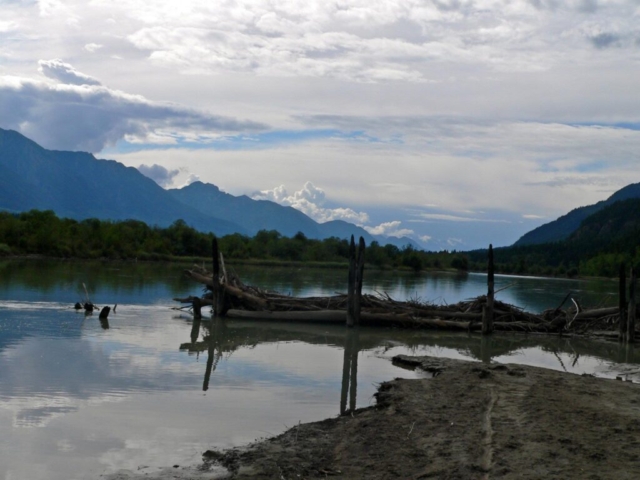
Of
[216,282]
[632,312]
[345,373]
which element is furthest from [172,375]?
[632,312]

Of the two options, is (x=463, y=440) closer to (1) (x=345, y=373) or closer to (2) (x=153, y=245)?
(1) (x=345, y=373)

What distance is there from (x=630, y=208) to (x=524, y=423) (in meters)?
173

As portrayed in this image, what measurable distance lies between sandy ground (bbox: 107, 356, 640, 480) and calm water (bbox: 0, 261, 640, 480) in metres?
0.68

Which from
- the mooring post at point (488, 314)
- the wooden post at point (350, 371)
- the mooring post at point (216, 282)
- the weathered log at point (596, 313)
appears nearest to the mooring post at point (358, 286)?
the wooden post at point (350, 371)

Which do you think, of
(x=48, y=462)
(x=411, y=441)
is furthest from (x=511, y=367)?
(x=48, y=462)

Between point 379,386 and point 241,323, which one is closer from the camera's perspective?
point 379,386

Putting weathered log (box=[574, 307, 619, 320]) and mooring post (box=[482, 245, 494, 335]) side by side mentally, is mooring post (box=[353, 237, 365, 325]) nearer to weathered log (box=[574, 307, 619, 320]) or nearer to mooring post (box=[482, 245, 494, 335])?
mooring post (box=[482, 245, 494, 335])

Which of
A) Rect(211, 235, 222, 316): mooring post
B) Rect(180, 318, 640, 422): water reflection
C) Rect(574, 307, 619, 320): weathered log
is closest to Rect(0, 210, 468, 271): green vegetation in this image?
Rect(211, 235, 222, 316): mooring post

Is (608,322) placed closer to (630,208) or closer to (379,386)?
(379,386)

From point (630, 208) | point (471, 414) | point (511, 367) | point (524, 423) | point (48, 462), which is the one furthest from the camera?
point (630, 208)

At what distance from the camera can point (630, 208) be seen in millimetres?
166250

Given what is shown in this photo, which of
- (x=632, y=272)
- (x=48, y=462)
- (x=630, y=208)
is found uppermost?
(x=630, y=208)

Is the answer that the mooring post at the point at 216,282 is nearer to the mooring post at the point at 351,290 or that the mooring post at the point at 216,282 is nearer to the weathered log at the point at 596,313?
the mooring post at the point at 351,290

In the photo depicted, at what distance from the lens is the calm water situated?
26.5ft
